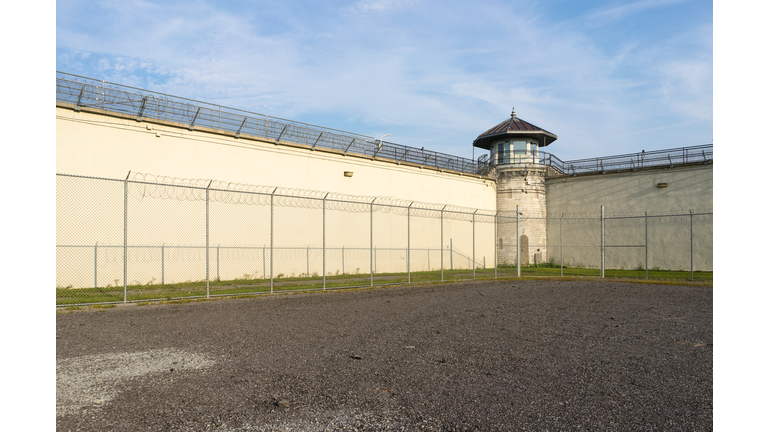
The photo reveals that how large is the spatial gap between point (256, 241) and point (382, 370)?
39.4 feet

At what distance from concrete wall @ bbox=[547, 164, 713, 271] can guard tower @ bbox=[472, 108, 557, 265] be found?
2.78ft

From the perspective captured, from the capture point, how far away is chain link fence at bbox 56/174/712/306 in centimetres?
1237

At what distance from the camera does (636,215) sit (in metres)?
24.2

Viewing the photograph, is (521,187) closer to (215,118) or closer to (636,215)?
(636,215)

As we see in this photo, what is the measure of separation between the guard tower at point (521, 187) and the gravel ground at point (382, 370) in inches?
697

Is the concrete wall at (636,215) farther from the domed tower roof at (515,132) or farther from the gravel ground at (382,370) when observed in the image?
the gravel ground at (382,370)

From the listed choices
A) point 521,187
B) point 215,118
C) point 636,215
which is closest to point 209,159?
point 215,118

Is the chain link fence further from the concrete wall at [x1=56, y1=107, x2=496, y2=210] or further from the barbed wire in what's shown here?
the concrete wall at [x1=56, y1=107, x2=496, y2=210]

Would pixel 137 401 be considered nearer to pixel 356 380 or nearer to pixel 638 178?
pixel 356 380

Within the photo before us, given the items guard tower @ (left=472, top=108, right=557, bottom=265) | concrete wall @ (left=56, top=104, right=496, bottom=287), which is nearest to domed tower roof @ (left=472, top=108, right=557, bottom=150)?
guard tower @ (left=472, top=108, right=557, bottom=265)

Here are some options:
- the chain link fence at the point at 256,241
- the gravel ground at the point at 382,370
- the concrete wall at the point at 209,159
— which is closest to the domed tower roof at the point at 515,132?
the chain link fence at the point at 256,241

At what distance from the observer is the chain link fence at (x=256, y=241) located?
12.4 metres

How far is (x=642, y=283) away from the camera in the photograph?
1587 cm

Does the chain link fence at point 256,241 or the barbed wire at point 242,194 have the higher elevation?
the barbed wire at point 242,194
